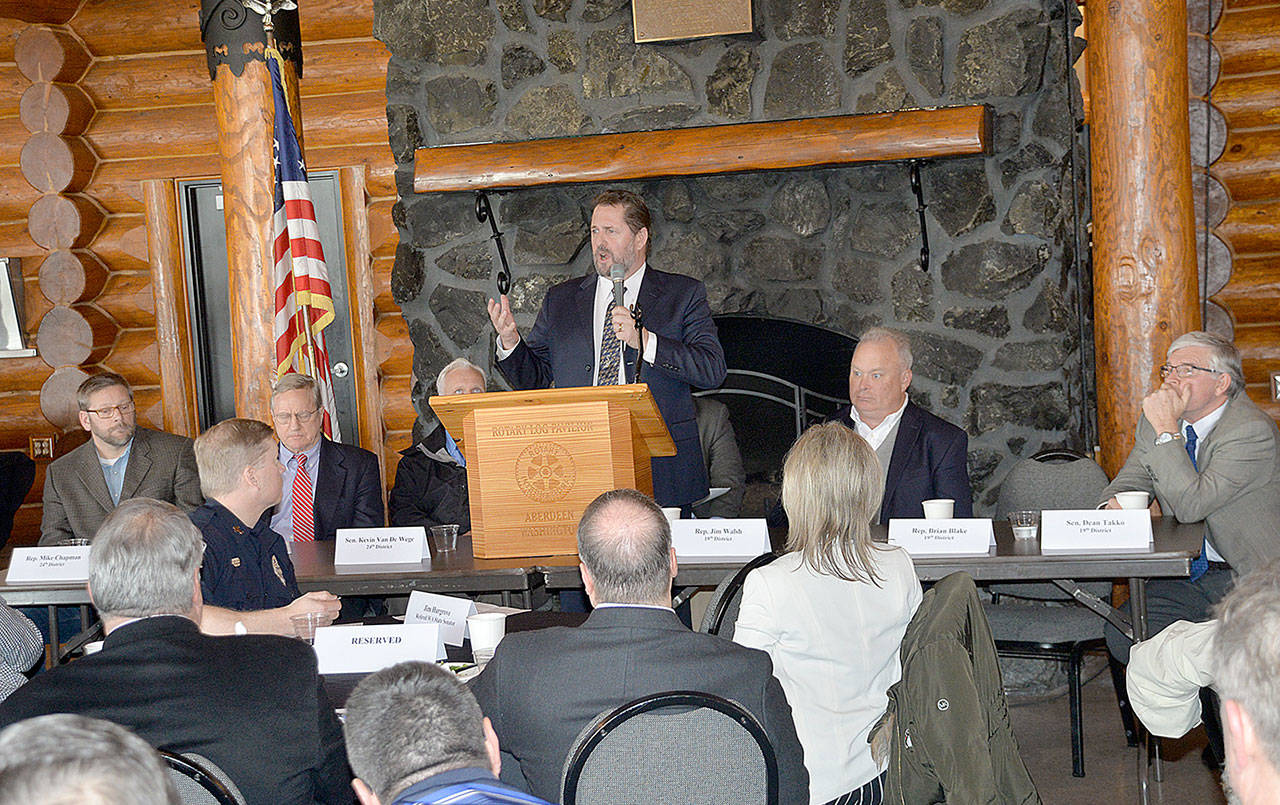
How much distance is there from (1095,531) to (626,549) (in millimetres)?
1644

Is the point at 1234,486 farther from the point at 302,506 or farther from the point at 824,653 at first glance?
the point at 302,506

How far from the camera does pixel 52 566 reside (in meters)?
3.73

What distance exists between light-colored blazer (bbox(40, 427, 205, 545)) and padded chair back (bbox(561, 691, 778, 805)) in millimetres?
3451

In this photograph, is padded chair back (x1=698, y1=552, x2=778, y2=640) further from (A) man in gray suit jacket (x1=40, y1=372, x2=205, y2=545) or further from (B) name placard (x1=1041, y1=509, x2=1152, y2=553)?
(A) man in gray suit jacket (x1=40, y1=372, x2=205, y2=545)

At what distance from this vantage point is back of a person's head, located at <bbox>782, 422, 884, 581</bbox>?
2.50m

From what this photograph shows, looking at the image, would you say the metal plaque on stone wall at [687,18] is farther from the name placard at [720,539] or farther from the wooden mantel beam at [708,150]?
the name placard at [720,539]

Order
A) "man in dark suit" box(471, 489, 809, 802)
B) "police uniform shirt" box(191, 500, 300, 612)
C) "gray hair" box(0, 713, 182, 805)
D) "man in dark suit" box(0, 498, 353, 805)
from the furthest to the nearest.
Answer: "police uniform shirt" box(191, 500, 300, 612) < "man in dark suit" box(471, 489, 809, 802) < "man in dark suit" box(0, 498, 353, 805) < "gray hair" box(0, 713, 182, 805)

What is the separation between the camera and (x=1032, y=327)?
4.95 metres

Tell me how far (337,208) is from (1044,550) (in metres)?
4.25

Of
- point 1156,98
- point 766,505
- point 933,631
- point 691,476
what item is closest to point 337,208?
point 766,505

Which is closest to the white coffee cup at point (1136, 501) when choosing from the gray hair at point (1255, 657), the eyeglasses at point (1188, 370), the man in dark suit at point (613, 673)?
the eyeglasses at point (1188, 370)

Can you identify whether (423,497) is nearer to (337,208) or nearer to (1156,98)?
Answer: (337,208)

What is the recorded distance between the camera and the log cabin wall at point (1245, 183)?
5.62m

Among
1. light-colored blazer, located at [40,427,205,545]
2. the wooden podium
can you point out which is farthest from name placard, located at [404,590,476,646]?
light-colored blazer, located at [40,427,205,545]
